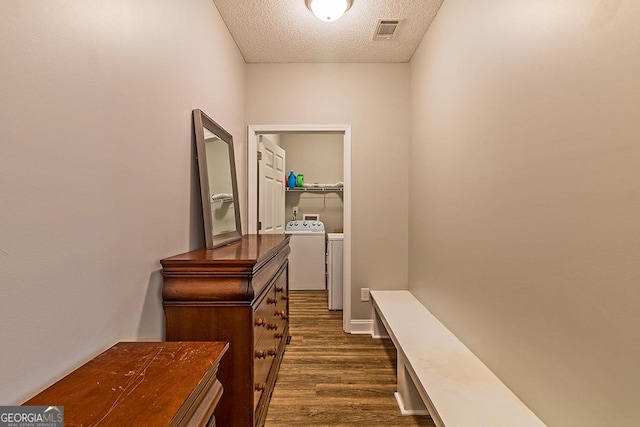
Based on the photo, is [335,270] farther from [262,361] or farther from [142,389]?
[142,389]

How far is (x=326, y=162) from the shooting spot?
18.5ft

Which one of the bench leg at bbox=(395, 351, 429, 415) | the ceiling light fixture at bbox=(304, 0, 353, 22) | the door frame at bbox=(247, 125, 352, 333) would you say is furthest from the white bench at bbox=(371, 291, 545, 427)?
the ceiling light fixture at bbox=(304, 0, 353, 22)

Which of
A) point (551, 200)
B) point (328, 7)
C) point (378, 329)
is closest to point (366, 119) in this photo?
point (328, 7)

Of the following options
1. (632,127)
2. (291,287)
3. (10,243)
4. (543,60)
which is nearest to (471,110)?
(543,60)

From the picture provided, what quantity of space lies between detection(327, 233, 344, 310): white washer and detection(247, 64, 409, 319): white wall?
579 mm

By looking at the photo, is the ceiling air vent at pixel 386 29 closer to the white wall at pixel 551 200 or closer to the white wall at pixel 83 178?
the white wall at pixel 551 200

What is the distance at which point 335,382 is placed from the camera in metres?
2.33

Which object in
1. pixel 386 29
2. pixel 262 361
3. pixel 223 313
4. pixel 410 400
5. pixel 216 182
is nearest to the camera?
pixel 223 313

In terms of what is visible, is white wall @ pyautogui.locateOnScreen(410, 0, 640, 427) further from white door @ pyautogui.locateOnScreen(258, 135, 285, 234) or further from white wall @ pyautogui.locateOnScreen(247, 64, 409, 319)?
white door @ pyautogui.locateOnScreen(258, 135, 285, 234)

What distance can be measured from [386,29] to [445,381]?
246 cm

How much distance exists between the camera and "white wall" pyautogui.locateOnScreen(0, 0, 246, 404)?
0.76 meters

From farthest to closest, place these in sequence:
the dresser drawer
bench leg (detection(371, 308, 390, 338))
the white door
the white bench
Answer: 1. the white door
2. bench leg (detection(371, 308, 390, 338))
3. the dresser drawer
4. the white bench

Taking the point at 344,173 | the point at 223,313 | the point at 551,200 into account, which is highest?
the point at 344,173

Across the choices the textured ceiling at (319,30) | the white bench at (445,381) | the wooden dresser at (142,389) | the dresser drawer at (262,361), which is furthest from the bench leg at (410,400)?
the textured ceiling at (319,30)
